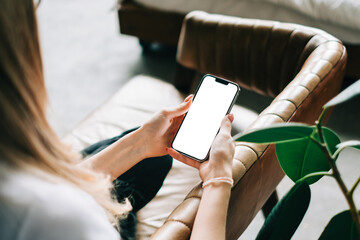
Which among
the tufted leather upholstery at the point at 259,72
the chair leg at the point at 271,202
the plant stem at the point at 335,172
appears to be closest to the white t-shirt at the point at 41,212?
the tufted leather upholstery at the point at 259,72

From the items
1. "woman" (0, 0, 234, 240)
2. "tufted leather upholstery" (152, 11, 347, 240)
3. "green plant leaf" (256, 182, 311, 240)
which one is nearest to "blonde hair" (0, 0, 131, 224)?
"woman" (0, 0, 234, 240)

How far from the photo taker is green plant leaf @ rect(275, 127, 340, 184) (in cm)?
59

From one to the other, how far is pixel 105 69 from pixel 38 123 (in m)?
1.68

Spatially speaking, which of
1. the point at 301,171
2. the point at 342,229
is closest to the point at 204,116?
the point at 301,171

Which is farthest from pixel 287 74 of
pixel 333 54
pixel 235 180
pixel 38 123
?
pixel 38 123

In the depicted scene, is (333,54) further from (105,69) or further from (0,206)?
(105,69)

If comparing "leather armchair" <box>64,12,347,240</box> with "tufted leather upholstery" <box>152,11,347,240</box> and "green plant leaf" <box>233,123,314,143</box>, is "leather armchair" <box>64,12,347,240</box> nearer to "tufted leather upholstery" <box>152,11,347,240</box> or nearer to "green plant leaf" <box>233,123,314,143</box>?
"tufted leather upholstery" <box>152,11,347,240</box>

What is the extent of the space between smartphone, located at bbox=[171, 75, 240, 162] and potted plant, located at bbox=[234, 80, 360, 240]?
0.28 m

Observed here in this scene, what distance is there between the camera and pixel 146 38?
80.4 inches

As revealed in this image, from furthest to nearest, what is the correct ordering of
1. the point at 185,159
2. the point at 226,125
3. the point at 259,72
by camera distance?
the point at 259,72 < the point at 185,159 < the point at 226,125

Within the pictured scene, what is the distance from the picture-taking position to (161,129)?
3.12ft

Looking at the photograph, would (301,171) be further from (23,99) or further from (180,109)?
(23,99)

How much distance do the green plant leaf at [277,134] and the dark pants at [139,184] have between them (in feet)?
1.69

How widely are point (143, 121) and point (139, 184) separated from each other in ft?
1.01
